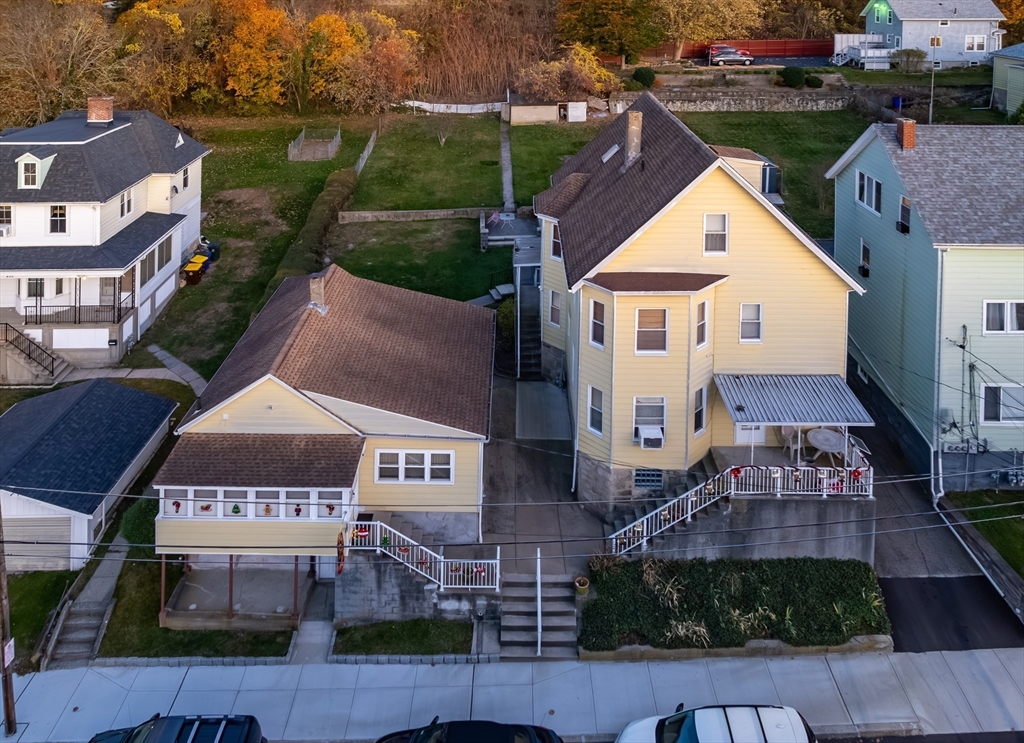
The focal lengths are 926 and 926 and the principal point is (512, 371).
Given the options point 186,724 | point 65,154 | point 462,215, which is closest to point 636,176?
point 186,724

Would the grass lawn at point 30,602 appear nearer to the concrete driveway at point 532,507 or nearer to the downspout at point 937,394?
the concrete driveway at point 532,507

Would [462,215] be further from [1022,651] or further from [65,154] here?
[1022,651]

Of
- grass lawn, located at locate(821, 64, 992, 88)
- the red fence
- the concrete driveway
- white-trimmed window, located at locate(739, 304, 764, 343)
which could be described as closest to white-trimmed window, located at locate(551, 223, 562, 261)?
the concrete driveway

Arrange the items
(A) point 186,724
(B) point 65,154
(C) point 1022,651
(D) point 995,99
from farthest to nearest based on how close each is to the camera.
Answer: (D) point 995,99 → (B) point 65,154 → (C) point 1022,651 → (A) point 186,724

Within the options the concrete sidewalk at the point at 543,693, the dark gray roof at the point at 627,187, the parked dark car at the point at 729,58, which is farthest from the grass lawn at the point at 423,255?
the parked dark car at the point at 729,58

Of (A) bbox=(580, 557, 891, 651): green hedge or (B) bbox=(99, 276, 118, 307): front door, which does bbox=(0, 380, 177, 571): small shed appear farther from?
(A) bbox=(580, 557, 891, 651): green hedge
